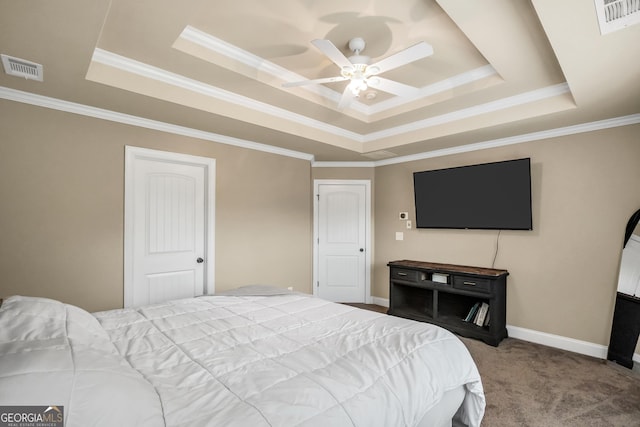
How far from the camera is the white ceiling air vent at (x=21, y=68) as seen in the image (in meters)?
2.08

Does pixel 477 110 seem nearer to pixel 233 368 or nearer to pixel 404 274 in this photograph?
pixel 404 274

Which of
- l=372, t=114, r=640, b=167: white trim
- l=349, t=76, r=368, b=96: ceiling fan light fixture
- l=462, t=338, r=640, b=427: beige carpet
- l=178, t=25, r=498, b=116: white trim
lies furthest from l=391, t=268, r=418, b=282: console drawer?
l=349, t=76, r=368, b=96: ceiling fan light fixture

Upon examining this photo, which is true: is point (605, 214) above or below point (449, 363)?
above

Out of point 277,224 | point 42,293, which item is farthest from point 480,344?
point 42,293

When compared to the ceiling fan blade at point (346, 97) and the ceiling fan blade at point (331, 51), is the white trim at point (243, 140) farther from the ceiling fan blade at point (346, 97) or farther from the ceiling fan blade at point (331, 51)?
the ceiling fan blade at point (331, 51)

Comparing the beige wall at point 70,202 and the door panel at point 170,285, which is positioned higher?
the beige wall at point 70,202

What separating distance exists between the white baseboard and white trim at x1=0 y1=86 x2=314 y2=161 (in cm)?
368

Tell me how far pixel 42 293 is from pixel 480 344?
4213 mm

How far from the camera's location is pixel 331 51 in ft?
6.78

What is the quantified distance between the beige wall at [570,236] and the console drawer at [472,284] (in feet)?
1.56

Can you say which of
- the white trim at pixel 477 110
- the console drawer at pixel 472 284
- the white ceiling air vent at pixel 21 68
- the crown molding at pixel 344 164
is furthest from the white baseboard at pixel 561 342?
the white ceiling air vent at pixel 21 68

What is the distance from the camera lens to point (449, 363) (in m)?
1.67

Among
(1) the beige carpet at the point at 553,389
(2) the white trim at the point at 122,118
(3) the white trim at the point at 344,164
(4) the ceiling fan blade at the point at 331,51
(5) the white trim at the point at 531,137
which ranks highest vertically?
(4) the ceiling fan blade at the point at 331,51

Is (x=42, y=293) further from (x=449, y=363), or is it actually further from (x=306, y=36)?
(x=449, y=363)
